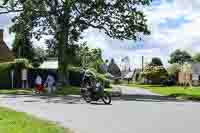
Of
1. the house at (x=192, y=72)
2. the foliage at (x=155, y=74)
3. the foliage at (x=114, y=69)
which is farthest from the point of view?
the foliage at (x=114, y=69)

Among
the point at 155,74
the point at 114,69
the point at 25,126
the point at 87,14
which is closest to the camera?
the point at 25,126

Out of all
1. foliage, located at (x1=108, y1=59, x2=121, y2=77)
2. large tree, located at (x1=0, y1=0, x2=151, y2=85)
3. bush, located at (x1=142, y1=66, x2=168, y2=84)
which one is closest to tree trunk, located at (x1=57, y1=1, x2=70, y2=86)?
large tree, located at (x1=0, y1=0, x2=151, y2=85)

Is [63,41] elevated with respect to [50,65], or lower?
elevated

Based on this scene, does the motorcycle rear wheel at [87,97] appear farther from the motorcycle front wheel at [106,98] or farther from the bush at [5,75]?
the bush at [5,75]

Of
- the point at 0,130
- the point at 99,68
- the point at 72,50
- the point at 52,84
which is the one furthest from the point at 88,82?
the point at 99,68

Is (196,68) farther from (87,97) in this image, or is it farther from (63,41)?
(87,97)

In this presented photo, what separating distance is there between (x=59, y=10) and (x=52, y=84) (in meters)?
9.96

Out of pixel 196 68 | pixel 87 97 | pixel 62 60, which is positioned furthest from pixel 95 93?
pixel 196 68

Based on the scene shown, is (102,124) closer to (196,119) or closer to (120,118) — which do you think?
(120,118)

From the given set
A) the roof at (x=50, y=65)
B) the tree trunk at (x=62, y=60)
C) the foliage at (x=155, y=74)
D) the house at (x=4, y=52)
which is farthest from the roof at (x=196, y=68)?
the tree trunk at (x=62, y=60)

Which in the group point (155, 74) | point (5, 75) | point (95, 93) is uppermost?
point (5, 75)

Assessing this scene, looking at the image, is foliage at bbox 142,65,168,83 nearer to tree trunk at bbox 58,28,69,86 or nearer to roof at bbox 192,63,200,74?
roof at bbox 192,63,200,74

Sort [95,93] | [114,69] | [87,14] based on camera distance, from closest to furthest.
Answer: [95,93] → [87,14] → [114,69]

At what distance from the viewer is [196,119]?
22.9 meters
